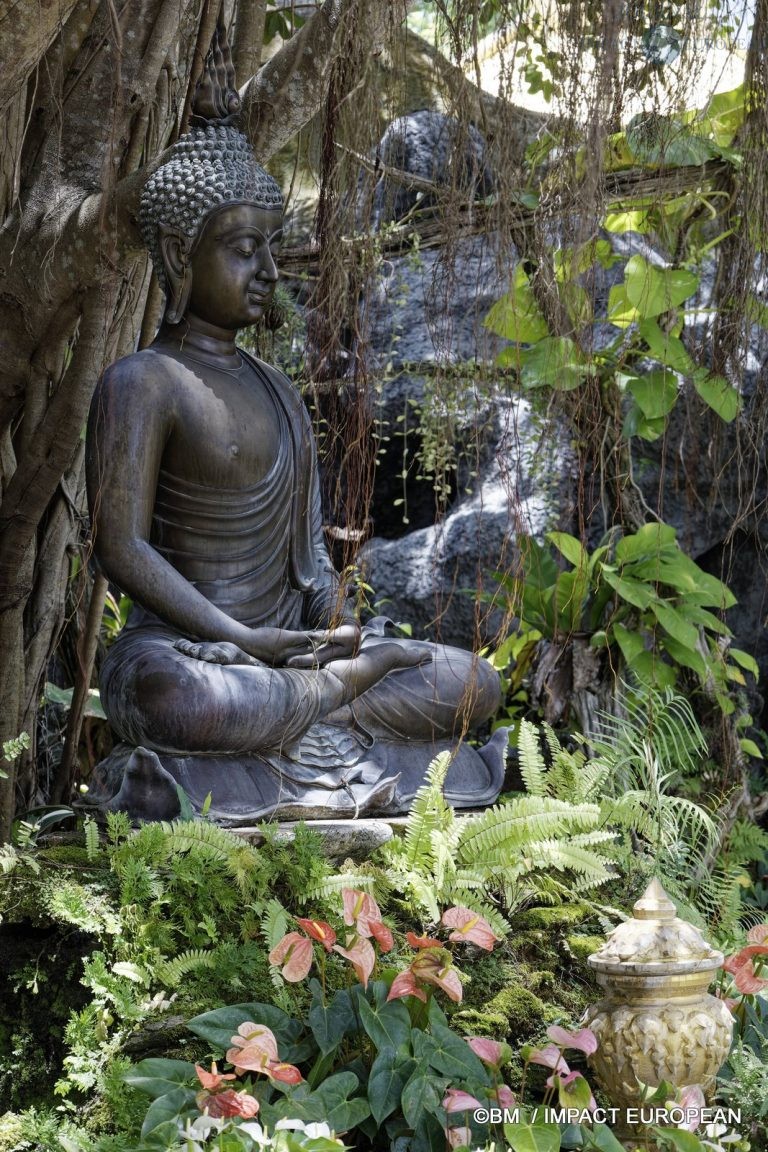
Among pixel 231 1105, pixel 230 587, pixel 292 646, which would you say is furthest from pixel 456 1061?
pixel 230 587

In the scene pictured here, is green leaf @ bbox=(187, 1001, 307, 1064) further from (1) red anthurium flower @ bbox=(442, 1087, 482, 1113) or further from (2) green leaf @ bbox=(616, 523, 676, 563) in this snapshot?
(2) green leaf @ bbox=(616, 523, 676, 563)

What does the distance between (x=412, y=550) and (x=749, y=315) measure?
3.55 m

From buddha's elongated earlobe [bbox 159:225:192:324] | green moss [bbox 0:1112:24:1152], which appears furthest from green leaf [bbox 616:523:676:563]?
green moss [bbox 0:1112:24:1152]

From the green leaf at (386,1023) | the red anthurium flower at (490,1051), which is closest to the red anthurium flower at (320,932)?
the green leaf at (386,1023)

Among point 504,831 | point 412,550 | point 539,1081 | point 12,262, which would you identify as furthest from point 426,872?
point 412,550

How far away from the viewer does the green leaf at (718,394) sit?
4.60 m

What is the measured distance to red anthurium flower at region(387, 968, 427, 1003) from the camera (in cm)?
288

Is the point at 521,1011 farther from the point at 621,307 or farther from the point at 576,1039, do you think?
the point at 621,307

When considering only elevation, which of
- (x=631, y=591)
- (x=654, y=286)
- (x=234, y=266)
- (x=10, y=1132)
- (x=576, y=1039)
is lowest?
(x=10, y=1132)

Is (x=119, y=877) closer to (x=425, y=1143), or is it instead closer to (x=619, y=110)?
(x=425, y=1143)

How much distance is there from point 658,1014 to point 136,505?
6.95 feet

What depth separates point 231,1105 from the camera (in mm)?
2520

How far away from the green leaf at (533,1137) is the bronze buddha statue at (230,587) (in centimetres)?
140

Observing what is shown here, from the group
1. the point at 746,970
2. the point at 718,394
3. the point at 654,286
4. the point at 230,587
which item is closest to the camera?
the point at 746,970
